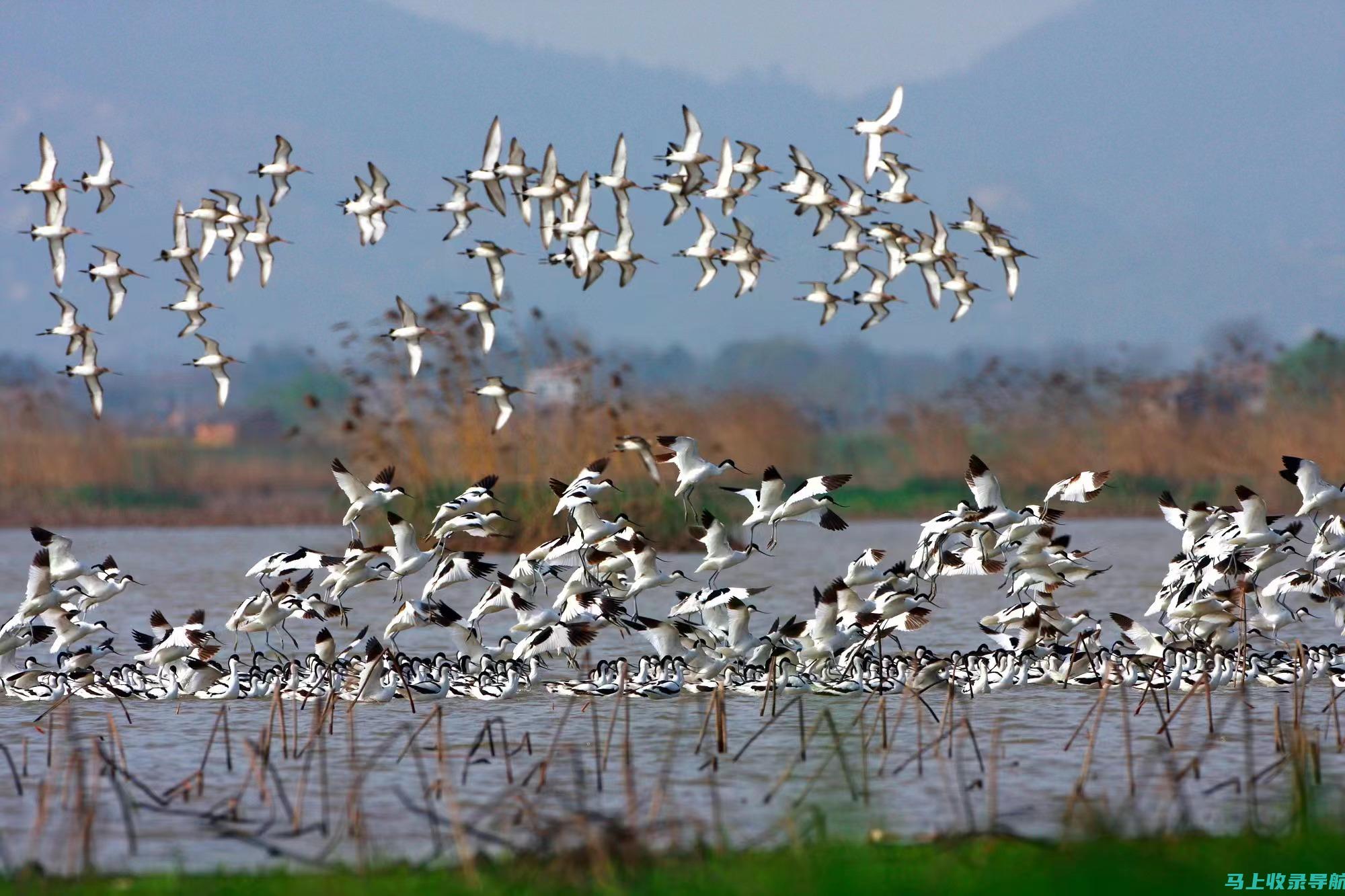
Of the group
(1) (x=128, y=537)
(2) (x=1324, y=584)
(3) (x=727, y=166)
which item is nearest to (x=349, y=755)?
(2) (x=1324, y=584)

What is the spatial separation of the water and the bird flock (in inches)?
9.9

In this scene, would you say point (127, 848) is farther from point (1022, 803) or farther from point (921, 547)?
point (921, 547)

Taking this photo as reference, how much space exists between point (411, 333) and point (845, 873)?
12404 mm

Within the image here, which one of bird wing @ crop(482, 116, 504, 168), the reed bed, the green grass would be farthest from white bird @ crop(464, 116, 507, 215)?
the green grass

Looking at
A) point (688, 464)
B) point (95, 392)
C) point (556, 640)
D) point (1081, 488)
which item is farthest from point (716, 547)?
point (95, 392)

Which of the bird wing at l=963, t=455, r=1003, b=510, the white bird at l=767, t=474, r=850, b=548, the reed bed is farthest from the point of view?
the bird wing at l=963, t=455, r=1003, b=510

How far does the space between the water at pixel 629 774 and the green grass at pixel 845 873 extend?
0.20 metres

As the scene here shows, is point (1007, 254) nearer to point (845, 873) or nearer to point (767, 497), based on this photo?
point (767, 497)

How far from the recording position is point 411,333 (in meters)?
20.0

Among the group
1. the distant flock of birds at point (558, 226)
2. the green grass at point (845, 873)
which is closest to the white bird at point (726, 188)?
the distant flock of birds at point (558, 226)

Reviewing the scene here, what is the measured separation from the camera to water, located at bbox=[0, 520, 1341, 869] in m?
9.62

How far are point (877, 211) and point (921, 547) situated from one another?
166 inches

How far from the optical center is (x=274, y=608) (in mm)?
16828

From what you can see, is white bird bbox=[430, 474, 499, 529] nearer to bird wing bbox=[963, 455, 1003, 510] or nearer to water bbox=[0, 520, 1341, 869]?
water bbox=[0, 520, 1341, 869]
